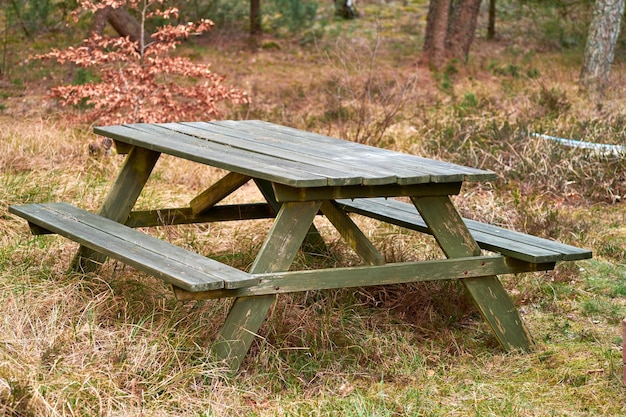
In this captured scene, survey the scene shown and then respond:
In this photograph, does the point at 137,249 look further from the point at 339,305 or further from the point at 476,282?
the point at 476,282

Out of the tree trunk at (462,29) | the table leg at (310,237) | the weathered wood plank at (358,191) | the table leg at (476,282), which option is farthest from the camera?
the tree trunk at (462,29)

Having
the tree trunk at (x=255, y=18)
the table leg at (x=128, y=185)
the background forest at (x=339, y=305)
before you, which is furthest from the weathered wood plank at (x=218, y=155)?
the tree trunk at (x=255, y=18)

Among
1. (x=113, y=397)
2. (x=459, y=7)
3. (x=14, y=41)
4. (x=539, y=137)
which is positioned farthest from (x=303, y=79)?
(x=113, y=397)

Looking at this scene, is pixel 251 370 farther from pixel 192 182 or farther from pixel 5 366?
pixel 192 182

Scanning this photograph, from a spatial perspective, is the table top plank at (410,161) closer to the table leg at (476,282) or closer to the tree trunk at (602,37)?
the table leg at (476,282)

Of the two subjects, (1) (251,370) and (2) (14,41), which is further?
(2) (14,41)

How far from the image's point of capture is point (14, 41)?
15.4m

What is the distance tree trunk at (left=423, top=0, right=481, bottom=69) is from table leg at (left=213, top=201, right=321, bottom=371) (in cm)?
1172

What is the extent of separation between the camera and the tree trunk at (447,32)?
1529cm

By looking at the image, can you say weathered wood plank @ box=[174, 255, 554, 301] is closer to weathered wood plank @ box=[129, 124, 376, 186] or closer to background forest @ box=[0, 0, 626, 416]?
background forest @ box=[0, 0, 626, 416]

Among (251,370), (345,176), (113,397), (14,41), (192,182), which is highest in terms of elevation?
(345,176)

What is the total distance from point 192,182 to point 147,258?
11.9 ft

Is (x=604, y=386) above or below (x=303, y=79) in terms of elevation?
above

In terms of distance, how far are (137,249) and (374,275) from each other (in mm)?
1039
